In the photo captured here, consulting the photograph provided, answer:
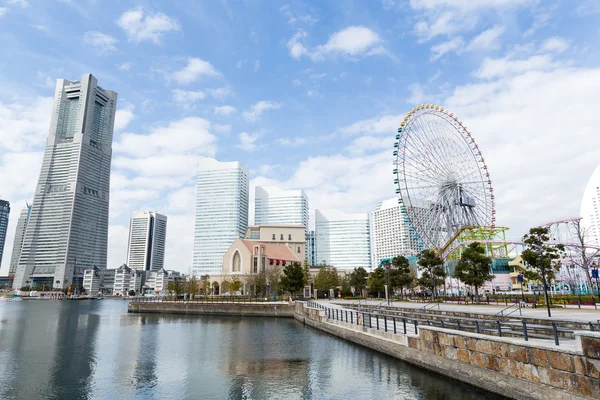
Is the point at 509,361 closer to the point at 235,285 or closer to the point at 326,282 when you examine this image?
the point at 326,282

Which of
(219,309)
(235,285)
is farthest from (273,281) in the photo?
(219,309)

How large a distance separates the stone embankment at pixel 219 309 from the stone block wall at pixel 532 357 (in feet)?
160

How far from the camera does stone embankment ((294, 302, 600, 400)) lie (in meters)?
12.2

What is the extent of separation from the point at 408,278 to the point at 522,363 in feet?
199

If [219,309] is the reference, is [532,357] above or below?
above

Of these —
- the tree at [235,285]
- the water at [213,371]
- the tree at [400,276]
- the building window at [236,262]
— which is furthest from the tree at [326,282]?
the water at [213,371]

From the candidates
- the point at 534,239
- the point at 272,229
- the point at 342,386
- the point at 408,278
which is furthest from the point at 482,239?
the point at 342,386

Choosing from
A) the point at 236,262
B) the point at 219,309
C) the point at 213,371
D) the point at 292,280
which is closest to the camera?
the point at 213,371

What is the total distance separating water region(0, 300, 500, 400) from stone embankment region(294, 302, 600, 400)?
669mm

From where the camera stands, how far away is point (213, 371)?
2392cm

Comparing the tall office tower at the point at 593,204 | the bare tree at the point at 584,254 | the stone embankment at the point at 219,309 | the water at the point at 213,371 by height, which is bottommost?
the water at the point at 213,371

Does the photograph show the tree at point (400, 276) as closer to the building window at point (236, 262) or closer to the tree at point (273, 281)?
the tree at point (273, 281)

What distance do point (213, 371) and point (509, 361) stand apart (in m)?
16.9

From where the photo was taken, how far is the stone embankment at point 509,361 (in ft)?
40.2
